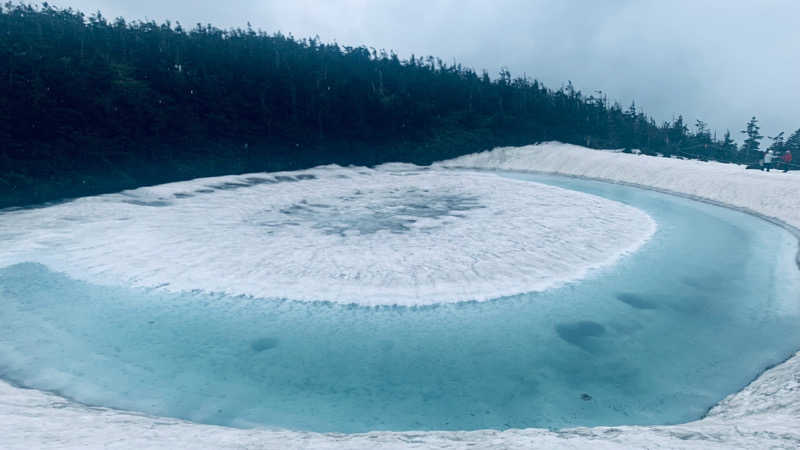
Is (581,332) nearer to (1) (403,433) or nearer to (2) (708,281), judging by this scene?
(1) (403,433)

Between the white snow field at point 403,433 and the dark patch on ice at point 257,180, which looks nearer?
the white snow field at point 403,433

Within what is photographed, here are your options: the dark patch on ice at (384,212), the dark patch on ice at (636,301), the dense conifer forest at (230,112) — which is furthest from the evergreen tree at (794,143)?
the dark patch on ice at (636,301)

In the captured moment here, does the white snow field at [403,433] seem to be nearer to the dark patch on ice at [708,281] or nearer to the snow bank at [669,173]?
the snow bank at [669,173]

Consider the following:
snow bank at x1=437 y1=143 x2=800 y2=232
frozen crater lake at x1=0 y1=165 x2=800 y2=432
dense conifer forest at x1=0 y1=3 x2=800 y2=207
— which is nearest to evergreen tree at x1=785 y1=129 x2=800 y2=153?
dense conifer forest at x1=0 y1=3 x2=800 y2=207

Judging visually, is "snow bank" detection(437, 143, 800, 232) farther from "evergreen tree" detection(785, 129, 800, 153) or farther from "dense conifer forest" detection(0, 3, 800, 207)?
"evergreen tree" detection(785, 129, 800, 153)

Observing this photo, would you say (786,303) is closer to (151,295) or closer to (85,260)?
(151,295)

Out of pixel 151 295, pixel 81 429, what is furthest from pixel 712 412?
pixel 151 295
